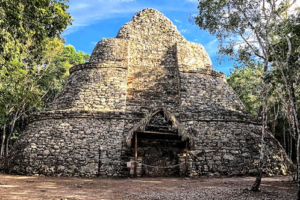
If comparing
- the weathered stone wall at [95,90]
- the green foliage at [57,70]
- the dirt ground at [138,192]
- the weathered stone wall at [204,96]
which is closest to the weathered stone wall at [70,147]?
the weathered stone wall at [95,90]

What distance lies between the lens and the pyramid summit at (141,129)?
1024 cm

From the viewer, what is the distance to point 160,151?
10781 millimetres

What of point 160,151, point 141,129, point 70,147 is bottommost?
point 160,151

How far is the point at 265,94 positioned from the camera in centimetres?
735

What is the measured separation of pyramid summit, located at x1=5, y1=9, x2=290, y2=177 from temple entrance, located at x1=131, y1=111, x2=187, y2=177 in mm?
41

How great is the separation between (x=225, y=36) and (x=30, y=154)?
9276mm

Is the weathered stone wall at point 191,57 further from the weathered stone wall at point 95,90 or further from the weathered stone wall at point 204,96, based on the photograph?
the weathered stone wall at point 95,90

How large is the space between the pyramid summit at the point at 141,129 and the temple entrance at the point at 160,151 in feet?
0.14

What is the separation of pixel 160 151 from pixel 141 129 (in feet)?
5.52

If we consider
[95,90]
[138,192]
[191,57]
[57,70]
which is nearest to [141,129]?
[138,192]

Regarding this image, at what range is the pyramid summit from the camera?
1024 cm

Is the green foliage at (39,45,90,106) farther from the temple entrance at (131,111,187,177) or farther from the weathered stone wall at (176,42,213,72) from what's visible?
the temple entrance at (131,111,187,177)

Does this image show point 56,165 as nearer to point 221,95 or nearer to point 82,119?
point 82,119

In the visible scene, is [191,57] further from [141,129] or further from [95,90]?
[141,129]
